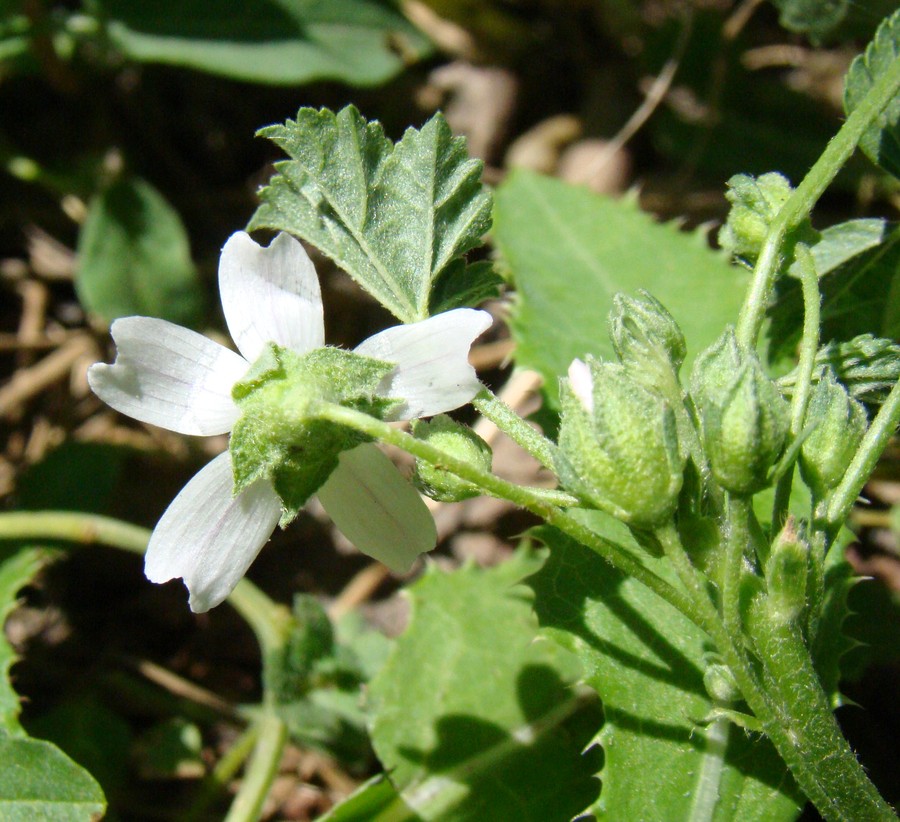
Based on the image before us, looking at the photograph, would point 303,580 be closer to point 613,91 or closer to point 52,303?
point 52,303

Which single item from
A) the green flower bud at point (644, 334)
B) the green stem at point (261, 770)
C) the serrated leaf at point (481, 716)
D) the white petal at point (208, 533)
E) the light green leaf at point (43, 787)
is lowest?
the green stem at point (261, 770)

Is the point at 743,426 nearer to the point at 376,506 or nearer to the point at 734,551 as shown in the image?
the point at 734,551

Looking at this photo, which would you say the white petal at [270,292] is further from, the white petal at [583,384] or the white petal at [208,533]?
the white petal at [583,384]

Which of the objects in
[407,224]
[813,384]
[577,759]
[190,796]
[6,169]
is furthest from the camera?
[6,169]

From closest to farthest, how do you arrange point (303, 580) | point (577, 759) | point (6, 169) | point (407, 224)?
point (407, 224) → point (577, 759) → point (303, 580) → point (6, 169)

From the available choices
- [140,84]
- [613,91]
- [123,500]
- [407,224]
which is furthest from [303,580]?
[613,91]

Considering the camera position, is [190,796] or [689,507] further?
[190,796]

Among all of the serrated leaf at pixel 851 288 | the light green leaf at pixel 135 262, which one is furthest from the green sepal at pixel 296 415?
the light green leaf at pixel 135 262
